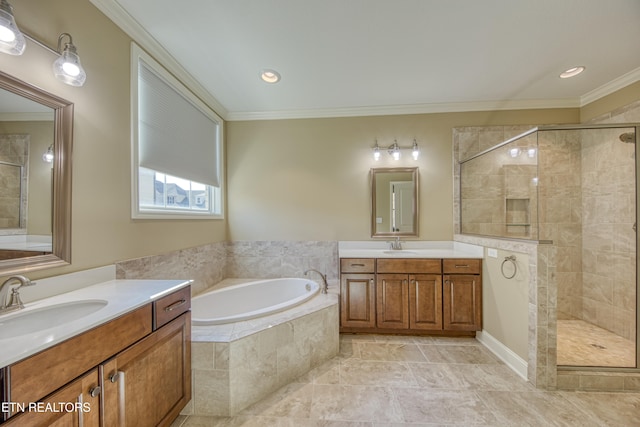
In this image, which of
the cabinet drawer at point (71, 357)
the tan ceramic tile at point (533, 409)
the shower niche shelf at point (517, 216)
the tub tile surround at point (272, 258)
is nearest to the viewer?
the cabinet drawer at point (71, 357)

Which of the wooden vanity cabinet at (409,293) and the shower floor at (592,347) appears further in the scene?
the wooden vanity cabinet at (409,293)

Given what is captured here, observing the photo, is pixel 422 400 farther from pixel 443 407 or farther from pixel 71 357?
pixel 71 357

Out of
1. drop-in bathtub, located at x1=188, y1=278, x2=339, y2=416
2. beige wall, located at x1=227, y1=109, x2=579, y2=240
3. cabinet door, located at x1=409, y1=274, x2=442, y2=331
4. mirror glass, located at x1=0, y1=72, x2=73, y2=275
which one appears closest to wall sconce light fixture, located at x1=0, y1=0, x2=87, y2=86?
mirror glass, located at x1=0, y1=72, x2=73, y2=275

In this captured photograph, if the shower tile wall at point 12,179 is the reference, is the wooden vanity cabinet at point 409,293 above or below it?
below

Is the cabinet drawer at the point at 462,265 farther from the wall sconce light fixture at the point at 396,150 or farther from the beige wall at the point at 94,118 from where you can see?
the beige wall at the point at 94,118

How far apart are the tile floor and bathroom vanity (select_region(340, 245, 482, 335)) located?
1.11ft

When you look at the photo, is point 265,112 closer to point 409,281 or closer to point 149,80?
point 149,80

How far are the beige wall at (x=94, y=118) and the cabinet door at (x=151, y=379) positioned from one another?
636mm

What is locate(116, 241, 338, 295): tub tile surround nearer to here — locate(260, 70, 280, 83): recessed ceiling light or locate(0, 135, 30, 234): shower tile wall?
locate(0, 135, 30, 234): shower tile wall

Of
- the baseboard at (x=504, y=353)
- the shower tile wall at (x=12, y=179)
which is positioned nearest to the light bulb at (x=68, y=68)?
the shower tile wall at (x=12, y=179)

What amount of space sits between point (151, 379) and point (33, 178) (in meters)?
1.15

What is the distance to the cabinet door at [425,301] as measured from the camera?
2354mm

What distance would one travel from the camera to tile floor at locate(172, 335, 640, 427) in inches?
57.2

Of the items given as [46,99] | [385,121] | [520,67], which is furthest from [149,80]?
[520,67]
